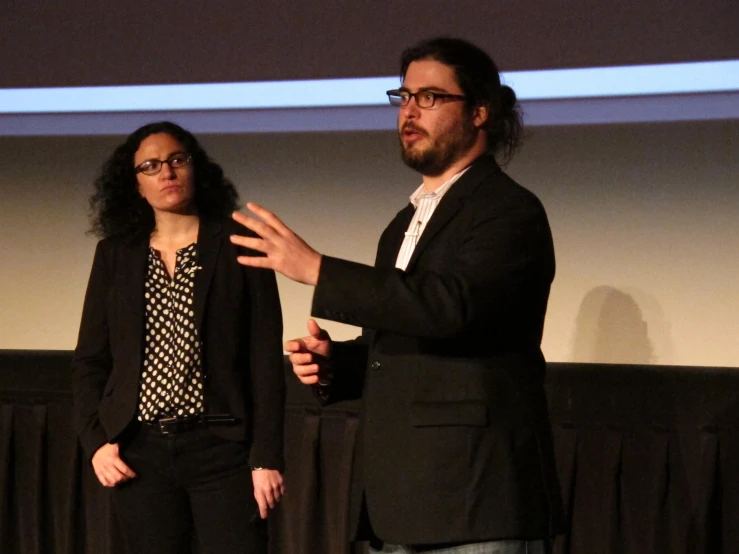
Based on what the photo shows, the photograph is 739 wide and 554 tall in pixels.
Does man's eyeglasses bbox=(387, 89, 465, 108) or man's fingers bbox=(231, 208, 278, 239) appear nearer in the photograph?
man's fingers bbox=(231, 208, 278, 239)

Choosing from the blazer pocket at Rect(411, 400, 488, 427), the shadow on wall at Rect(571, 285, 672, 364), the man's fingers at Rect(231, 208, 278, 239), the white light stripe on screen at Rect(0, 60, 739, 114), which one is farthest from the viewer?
the shadow on wall at Rect(571, 285, 672, 364)

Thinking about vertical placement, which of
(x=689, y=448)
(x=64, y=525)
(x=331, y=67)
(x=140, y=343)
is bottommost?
(x=64, y=525)

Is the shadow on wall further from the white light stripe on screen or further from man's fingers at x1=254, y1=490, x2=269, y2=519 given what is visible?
man's fingers at x1=254, y1=490, x2=269, y2=519

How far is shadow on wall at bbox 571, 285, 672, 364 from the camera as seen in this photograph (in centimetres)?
277

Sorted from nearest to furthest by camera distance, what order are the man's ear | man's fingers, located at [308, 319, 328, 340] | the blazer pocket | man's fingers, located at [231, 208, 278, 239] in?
man's fingers, located at [231, 208, 278, 239] < the blazer pocket < man's fingers, located at [308, 319, 328, 340] < the man's ear

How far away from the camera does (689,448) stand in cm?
266

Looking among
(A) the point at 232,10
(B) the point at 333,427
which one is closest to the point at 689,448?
(B) the point at 333,427

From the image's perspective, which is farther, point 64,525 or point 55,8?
point 64,525

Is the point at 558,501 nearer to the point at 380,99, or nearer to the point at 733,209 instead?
the point at 733,209

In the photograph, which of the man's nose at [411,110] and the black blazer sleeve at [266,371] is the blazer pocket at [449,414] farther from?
the black blazer sleeve at [266,371]

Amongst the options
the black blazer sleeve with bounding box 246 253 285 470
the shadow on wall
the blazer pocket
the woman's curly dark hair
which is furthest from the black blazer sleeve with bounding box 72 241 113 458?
the shadow on wall

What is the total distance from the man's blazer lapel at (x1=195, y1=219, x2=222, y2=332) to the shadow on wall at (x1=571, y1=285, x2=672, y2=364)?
3.96 feet

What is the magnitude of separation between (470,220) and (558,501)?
0.48m

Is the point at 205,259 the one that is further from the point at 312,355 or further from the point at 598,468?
the point at 598,468
